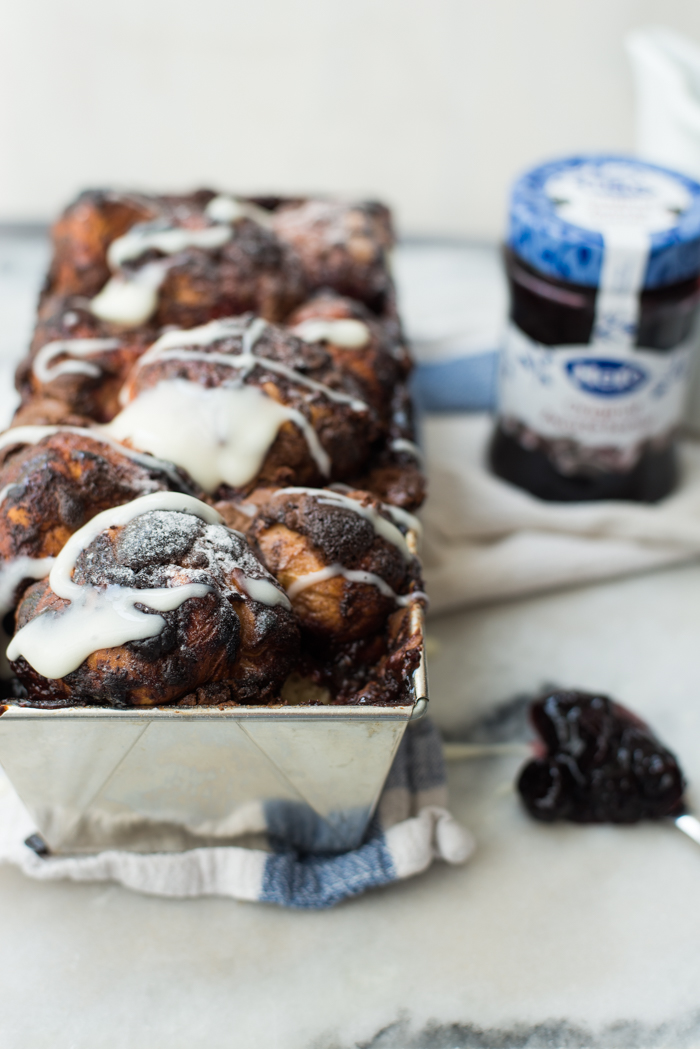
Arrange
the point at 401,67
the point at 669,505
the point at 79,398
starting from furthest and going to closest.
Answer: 1. the point at 401,67
2. the point at 669,505
3. the point at 79,398

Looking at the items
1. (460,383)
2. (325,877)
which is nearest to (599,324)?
(460,383)

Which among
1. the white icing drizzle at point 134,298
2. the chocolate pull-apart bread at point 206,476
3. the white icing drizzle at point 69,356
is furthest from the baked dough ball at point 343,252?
the white icing drizzle at point 69,356

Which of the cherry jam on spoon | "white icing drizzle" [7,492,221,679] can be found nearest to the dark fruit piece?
the cherry jam on spoon

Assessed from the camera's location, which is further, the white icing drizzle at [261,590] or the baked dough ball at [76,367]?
the baked dough ball at [76,367]

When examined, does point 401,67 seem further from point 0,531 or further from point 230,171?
point 0,531

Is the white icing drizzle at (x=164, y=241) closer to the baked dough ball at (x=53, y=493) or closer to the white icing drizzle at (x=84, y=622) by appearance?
the baked dough ball at (x=53, y=493)

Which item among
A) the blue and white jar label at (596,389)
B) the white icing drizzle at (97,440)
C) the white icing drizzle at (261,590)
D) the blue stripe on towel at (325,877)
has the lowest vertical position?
the blue stripe on towel at (325,877)

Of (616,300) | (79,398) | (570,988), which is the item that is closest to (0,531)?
(79,398)
